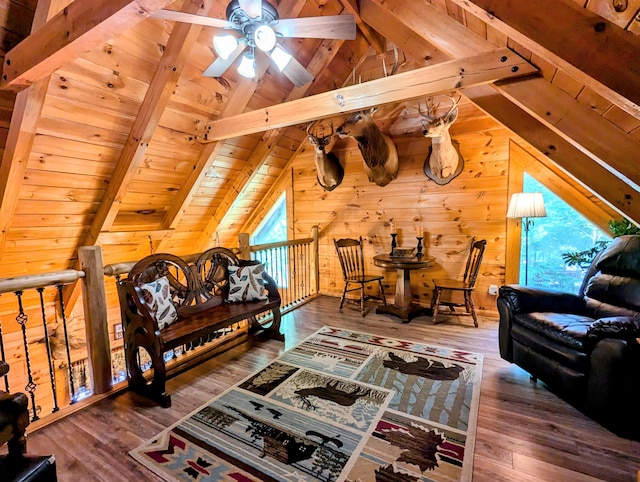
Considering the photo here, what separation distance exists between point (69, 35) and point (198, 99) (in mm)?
1540

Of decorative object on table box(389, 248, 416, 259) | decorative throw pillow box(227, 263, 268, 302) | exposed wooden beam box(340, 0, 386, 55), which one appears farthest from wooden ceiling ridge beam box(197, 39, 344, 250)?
decorative object on table box(389, 248, 416, 259)

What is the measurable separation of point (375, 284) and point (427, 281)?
76cm

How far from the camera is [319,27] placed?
1.99 meters

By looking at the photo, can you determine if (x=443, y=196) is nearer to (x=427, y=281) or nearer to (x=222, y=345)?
(x=427, y=281)

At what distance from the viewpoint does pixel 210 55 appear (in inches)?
115

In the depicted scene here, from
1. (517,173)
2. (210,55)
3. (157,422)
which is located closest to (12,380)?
(157,422)

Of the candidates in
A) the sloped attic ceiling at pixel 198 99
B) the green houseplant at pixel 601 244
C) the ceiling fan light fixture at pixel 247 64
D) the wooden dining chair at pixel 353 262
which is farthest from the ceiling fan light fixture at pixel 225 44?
the green houseplant at pixel 601 244

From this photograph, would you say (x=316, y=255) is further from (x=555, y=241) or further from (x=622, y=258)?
(x=622, y=258)

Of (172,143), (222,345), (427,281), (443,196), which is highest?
(172,143)

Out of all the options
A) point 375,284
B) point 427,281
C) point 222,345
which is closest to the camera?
point 222,345

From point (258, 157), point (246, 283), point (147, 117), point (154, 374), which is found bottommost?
point (154, 374)

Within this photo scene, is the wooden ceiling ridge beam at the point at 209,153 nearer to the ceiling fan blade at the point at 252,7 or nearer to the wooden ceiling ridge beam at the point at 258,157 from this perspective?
the wooden ceiling ridge beam at the point at 258,157

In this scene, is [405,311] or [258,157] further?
[258,157]

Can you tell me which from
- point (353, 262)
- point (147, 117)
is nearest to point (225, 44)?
point (147, 117)
